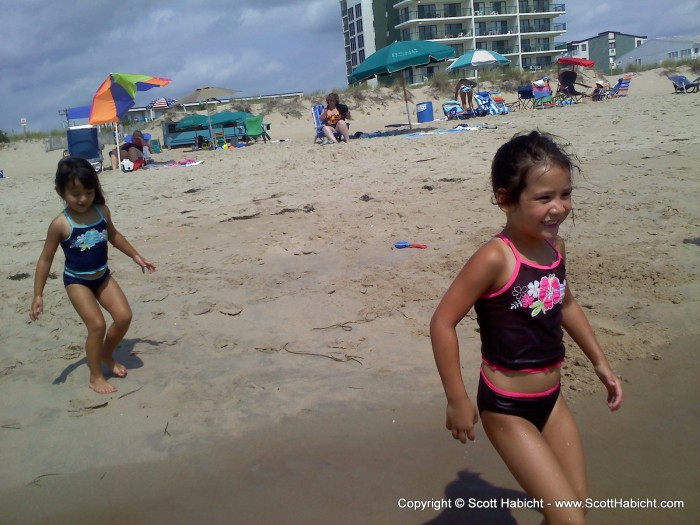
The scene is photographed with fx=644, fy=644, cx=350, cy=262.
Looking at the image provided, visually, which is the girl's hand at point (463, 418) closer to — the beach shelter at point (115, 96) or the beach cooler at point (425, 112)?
the beach shelter at point (115, 96)

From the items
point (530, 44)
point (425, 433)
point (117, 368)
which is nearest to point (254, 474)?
point (425, 433)

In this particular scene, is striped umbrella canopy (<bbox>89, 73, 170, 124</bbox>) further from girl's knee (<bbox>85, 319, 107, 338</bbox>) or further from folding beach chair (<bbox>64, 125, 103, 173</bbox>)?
girl's knee (<bbox>85, 319, 107, 338</bbox>)

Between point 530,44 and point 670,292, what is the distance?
7068 cm

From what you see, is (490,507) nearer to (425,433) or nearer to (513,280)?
(425,433)

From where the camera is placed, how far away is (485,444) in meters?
3.07

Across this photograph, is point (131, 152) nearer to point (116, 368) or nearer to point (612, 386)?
point (116, 368)

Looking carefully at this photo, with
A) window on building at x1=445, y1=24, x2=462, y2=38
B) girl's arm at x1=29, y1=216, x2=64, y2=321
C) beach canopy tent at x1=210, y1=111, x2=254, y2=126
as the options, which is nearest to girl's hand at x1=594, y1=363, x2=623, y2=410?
girl's arm at x1=29, y1=216, x2=64, y2=321

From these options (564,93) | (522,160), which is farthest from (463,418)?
(564,93)

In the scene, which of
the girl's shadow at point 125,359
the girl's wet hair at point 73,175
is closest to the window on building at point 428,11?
the girl's shadow at point 125,359

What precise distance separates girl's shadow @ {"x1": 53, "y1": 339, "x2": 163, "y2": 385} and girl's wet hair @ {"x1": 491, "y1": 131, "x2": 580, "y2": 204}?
116 inches

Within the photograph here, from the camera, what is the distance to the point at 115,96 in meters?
14.2

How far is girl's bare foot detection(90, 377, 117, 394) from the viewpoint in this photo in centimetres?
384

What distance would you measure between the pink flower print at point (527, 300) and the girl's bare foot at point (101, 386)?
107 inches

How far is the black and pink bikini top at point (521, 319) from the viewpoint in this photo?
2.07m
